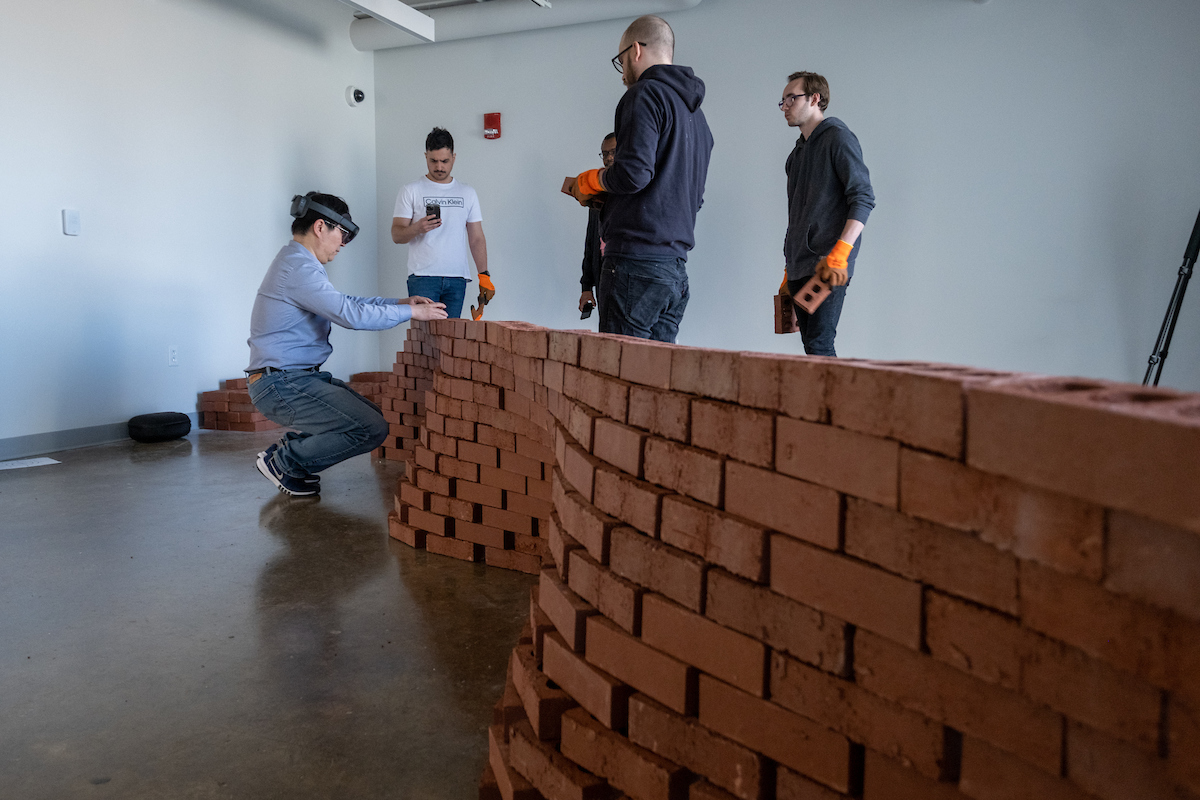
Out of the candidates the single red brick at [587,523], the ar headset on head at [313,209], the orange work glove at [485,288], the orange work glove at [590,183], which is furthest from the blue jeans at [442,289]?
the single red brick at [587,523]

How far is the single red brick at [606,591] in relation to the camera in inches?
49.4

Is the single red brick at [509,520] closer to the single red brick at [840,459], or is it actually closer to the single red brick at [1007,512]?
the single red brick at [840,459]

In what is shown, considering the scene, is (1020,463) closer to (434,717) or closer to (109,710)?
(434,717)

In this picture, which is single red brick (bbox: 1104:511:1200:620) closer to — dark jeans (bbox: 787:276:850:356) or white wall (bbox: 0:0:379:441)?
dark jeans (bbox: 787:276:850:356)

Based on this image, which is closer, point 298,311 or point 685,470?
point 685,470

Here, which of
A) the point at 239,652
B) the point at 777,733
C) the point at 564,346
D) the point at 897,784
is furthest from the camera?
the point at 239,652

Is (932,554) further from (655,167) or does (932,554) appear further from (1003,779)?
(655,167)

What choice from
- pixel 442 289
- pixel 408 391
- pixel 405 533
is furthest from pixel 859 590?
pixel 442 289

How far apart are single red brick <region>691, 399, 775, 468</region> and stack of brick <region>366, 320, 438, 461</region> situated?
2.89 metres

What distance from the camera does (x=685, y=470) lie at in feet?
4.01

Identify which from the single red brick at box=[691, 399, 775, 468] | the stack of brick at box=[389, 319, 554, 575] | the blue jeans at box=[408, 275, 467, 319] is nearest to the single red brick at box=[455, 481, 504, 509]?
the stack of brick at box=[389, 319, 554, 575]

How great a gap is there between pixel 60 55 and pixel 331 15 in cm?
264

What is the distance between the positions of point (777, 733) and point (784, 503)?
0.97 ft

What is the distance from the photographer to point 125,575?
2.62 m
